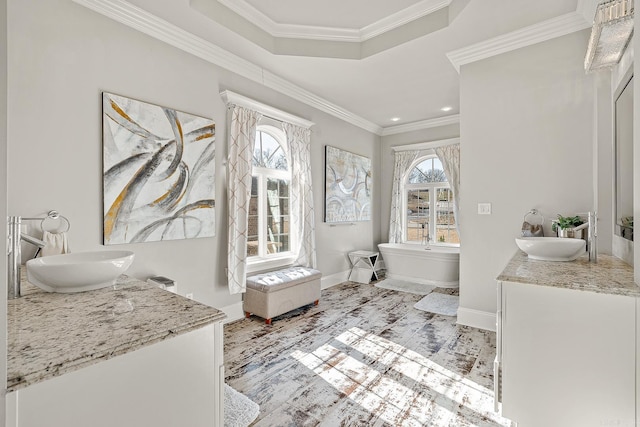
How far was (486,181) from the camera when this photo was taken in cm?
305

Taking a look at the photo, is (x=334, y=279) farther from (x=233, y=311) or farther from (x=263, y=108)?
(x=263, y=108)

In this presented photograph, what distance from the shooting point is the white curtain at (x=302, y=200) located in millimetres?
3961

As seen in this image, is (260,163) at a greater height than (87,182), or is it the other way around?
(260,163)

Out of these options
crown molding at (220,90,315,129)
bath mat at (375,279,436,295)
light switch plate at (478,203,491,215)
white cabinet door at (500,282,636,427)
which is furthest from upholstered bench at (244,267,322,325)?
white cabinet door at (500,282,636,427)

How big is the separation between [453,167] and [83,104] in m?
4.72

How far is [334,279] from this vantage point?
4.73 meters

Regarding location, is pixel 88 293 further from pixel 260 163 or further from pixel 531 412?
pixel 260 163

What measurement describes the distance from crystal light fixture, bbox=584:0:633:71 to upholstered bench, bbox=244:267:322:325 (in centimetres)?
302

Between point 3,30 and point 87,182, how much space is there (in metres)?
1.95

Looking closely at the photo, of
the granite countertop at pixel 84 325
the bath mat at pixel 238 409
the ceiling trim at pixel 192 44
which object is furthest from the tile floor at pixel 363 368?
the ceiling trim at pixel 192 44

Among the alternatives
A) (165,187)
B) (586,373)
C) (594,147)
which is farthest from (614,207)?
(165,187)

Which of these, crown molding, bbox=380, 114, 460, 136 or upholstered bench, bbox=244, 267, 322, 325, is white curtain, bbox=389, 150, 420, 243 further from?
upholstered bench, bbox=244, 267, 322, 325

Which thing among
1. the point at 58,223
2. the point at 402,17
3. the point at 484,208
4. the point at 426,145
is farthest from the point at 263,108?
the point at 426,145

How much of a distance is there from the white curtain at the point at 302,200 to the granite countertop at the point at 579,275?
8.13 ft
